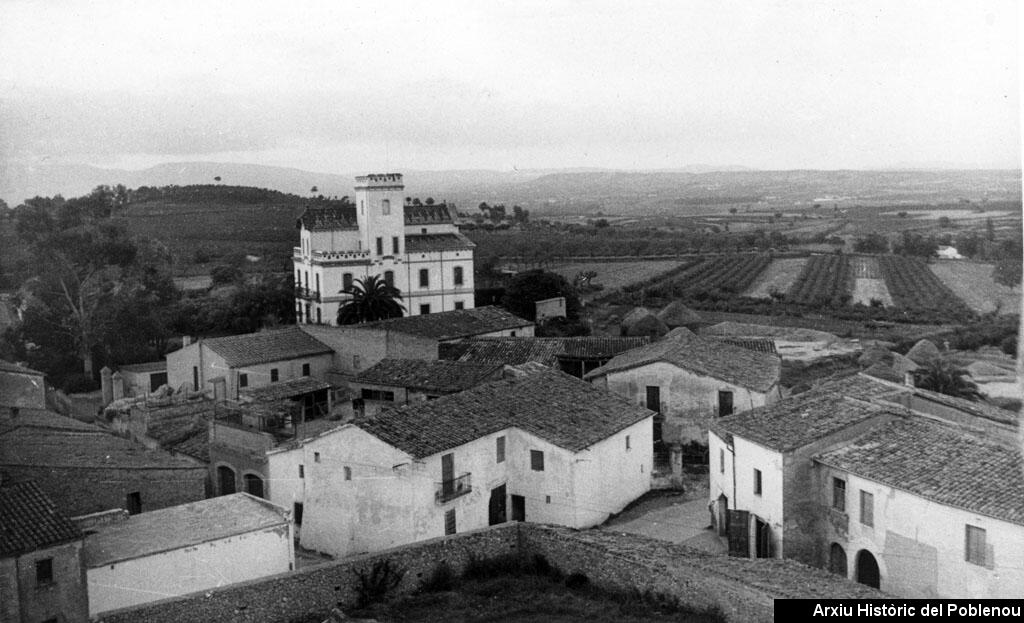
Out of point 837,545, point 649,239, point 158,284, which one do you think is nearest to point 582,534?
point 837,545

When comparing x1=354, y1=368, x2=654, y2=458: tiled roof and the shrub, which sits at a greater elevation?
x1=354, y1=368, x2=654, y2=458: tiled roof

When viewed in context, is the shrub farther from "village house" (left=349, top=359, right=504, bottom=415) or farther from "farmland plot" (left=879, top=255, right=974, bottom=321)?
"farmland plot" (left=879, top=255, right=974, bottom=321)

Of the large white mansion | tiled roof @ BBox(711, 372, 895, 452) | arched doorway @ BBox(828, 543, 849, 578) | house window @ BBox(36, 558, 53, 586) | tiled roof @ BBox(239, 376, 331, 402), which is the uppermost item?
the large white mansion

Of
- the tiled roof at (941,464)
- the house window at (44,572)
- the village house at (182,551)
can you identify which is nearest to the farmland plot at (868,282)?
the tiled roof at (941,464)

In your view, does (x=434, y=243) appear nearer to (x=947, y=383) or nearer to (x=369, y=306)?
(x=369, y=306)

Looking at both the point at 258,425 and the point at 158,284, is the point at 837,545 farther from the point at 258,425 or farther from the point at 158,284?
the point at 158,284

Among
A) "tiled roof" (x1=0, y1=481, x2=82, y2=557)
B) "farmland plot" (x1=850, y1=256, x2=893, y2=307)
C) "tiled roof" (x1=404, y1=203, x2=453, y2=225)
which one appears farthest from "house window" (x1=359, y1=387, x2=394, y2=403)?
"farmland plot" (x1=850, y1=256, x2=893, y2=307)

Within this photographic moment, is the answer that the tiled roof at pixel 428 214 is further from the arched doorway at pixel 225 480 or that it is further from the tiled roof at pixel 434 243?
the arched doorway at pixel 225 480
